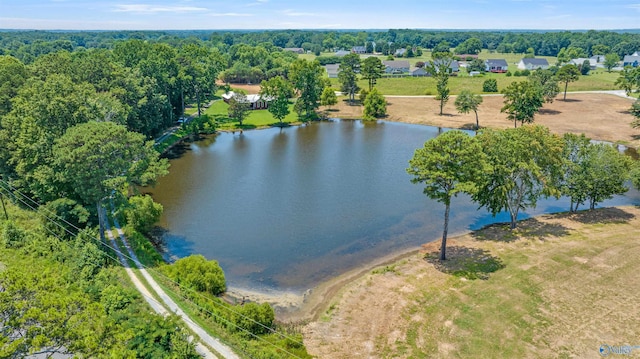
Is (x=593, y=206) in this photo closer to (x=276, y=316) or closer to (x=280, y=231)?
(x=280, y=231)

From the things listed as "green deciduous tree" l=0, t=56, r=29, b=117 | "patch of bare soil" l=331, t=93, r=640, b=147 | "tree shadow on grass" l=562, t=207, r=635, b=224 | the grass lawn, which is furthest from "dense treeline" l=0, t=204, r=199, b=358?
"patch of bare soil" l=331, t=93, r=640, b=147

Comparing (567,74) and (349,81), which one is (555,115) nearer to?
(567,74)

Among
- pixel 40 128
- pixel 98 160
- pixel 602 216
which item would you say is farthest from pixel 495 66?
pixel 98 160

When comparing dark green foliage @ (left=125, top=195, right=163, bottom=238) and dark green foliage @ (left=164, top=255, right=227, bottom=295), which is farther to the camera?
dark green foliage @ (left=125, top=195, right=163, bottom=238)

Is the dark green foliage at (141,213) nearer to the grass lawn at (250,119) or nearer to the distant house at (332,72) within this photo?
the grass lawn at (250,119)

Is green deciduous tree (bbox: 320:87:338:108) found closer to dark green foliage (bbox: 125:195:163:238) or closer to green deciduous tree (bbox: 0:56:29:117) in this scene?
green deciduous tree (bbox: 0:56:29:117)

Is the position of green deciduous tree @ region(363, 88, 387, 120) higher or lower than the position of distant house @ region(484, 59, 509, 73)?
lower
